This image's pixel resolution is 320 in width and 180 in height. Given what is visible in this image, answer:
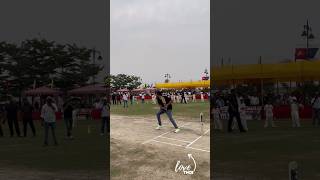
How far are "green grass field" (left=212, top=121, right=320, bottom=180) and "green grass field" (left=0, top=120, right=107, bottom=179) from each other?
2.95 metres

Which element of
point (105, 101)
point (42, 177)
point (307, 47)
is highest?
point (307, 47)

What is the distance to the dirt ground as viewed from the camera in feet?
32.6

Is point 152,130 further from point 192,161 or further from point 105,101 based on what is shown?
point 192,161

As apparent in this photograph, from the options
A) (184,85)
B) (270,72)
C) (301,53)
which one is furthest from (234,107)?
(184,85)

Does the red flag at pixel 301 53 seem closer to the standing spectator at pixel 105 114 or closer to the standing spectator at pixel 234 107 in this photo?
the standing spectator at pixel 234 107

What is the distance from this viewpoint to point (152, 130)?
55.7 feet

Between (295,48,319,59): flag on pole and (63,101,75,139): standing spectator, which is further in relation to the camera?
(295,48,319,59): flag on pole

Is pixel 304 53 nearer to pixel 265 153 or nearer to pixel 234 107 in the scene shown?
pixel 234 107

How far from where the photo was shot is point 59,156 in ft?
41.4

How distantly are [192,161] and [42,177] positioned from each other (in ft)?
10.9

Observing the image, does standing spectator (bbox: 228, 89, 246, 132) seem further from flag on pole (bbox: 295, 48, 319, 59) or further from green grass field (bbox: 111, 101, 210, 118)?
flag on pole (bbox: 295, 48, 319, 59)

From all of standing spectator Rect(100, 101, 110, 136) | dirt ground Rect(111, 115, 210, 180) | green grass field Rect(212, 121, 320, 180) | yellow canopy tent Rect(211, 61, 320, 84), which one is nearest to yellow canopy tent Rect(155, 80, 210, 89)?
yellow canopy tent Rect(211, 61, 320, 84)

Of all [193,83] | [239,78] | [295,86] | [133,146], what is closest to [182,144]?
[133,146]

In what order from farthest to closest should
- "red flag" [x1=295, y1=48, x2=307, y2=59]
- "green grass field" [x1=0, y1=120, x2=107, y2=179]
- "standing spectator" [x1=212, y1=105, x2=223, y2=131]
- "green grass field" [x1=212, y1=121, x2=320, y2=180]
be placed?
"red flag" [x1=295, y1=48, x2=307, y2=59], "standing spectator" [x1=212, y1=105, x2=223, y2=131], "green grass field" [x1=0, y1=120, x2=107, y2=179], "green grass field" [x1=212, y1=121, x2=320, y2=180]
